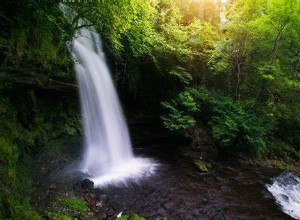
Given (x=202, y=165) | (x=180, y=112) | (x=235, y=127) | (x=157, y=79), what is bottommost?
(x=202, y=165)

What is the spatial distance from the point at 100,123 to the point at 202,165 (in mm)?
4487

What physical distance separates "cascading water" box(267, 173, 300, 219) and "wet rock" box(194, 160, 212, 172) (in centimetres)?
238

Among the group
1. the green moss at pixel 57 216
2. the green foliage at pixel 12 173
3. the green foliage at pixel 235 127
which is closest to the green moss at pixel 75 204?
the green moss at pixel 57 216

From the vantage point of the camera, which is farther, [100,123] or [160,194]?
[100,123]

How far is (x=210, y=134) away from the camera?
13.9m

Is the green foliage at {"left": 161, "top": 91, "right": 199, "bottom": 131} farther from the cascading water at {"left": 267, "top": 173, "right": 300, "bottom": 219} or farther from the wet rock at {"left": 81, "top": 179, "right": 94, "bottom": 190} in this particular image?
the wet rock at {"left": 81, "top": 179, "right": 94, "bottom": 190}

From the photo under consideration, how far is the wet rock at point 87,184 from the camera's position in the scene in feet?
25.0

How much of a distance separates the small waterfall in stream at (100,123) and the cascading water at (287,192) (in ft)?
15.0

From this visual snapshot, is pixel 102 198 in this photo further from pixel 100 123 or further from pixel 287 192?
pixel 287 192

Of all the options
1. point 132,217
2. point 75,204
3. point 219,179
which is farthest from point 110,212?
point 219,179

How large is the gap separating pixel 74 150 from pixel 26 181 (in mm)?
2813

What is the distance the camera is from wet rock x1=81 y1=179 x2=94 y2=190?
25.0ft

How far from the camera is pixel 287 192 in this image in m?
10.3

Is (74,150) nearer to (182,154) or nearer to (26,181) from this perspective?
(26,181)
